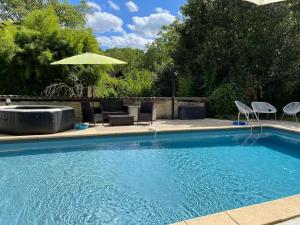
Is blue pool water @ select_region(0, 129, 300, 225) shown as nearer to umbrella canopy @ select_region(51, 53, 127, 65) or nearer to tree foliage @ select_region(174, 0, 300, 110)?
umbrella canopy @ select_region(51, 53, 127, 65)

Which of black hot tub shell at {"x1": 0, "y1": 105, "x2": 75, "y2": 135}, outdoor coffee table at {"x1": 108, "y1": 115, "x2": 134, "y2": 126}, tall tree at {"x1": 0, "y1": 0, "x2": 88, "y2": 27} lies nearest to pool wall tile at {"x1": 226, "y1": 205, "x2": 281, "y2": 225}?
black hot tub shell at {"x1": 0, "y1": 105, "x2": 75, "y2": 135}

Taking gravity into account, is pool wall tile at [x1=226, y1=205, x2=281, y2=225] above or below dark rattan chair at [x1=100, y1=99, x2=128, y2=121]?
below

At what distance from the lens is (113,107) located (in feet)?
31.2

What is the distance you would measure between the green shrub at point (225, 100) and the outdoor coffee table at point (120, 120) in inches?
158

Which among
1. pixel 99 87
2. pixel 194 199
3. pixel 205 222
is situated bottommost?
pixel 194 199

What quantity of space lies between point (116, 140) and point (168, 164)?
7.25 ft

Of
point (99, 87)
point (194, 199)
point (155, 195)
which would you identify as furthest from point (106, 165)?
point (99, 87)

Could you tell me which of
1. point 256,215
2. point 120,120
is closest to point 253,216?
point 256,215

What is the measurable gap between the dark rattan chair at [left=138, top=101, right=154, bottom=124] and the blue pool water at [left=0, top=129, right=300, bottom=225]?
1.14 meters

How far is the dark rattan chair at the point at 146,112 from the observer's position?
29.3 feet

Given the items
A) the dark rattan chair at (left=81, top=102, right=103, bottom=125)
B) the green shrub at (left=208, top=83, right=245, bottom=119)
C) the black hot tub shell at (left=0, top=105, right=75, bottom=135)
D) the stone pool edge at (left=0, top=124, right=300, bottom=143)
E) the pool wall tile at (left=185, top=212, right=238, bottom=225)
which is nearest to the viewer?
the pool wall tile at (left=185, top=212, right=238, bottom=225)

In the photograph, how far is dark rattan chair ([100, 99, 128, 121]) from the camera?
9.30 m

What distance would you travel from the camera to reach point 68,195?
405 centimetres

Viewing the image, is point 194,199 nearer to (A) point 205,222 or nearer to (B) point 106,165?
(A) point 205,222
